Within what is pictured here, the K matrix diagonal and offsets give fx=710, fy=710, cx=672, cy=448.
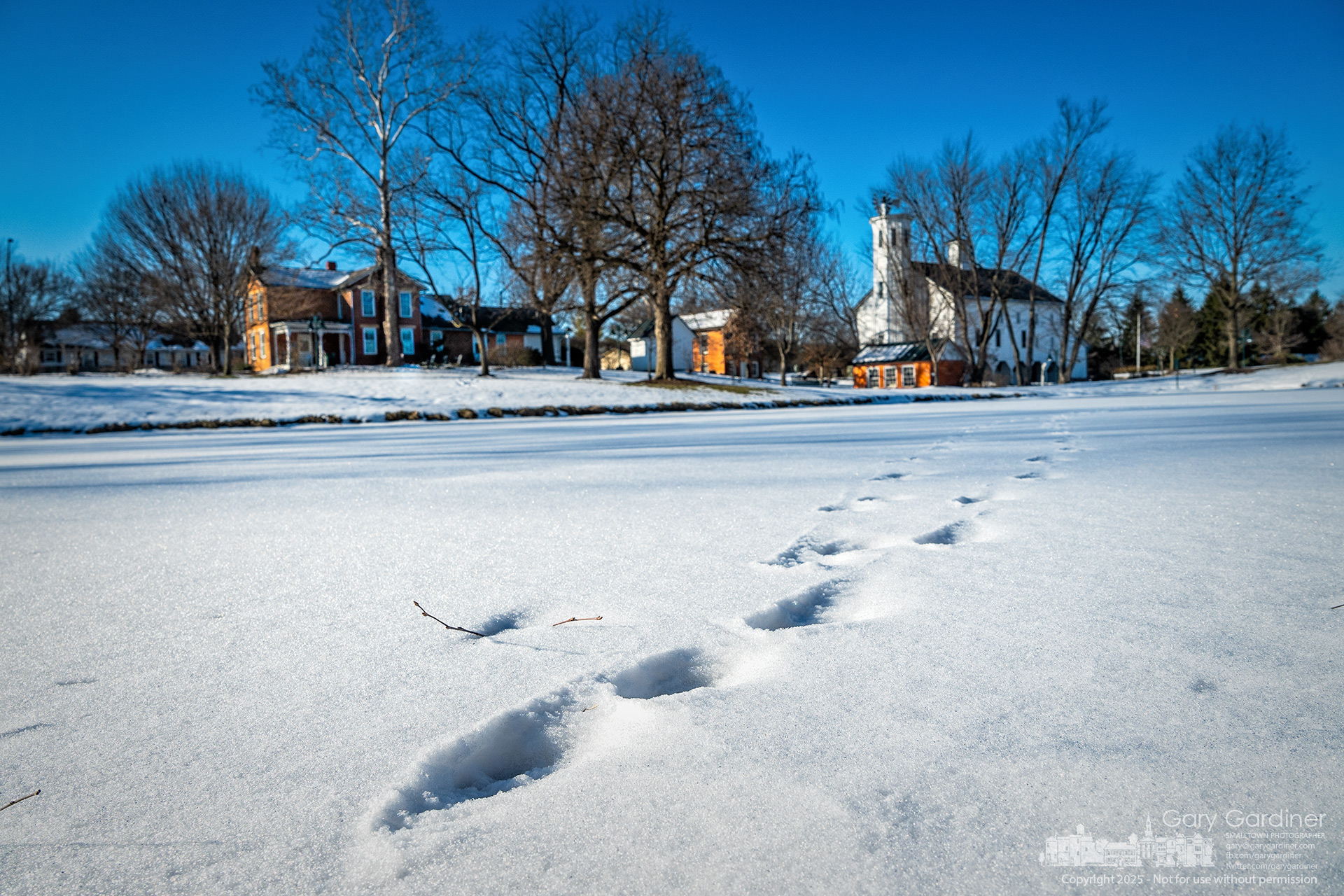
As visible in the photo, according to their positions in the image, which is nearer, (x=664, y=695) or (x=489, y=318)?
(x=664, y=695)

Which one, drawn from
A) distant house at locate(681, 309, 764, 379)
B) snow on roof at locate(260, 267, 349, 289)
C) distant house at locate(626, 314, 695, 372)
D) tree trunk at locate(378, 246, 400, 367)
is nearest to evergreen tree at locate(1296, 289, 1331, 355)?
distant house at locate(681, 309, 764, 379)

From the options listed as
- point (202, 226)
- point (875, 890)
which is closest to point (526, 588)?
point (875, 890)

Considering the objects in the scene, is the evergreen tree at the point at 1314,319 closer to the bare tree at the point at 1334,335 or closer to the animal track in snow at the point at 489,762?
the bare tree at the point at 1334,335

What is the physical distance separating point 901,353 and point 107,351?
182ft

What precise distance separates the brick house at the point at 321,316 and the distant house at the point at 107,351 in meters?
10.3

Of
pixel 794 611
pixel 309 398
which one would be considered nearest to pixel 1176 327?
pixel 309 398

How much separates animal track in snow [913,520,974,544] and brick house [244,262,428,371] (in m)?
31.3

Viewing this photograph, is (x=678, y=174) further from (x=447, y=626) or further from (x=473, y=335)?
(x=473, y=335)

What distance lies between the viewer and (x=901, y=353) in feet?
122

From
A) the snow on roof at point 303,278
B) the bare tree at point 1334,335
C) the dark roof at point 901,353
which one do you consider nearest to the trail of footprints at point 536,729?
the snow on roof at point 303,278

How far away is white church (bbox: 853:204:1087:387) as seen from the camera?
1253 inches

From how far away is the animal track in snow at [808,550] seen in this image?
1944 mm

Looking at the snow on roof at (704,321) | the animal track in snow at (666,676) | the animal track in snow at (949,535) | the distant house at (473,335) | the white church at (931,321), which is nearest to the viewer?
the animal track in snow at (666,676)

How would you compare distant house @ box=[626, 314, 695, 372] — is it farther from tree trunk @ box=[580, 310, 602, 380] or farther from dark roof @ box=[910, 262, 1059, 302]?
tree trunk @ box=[580, 310, 602, 380]
